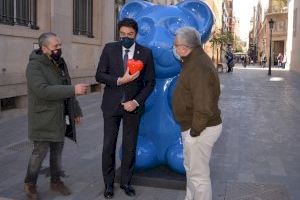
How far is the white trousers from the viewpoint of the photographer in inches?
155

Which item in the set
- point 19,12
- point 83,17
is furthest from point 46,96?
point 83,17

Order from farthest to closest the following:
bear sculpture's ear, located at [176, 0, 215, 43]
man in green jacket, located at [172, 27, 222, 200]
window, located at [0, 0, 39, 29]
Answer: window, located at [0, 0, 39, 29]
bear sculpture's ear, located at [176, 0, 215, 43]
man in green jacket, located at [172, 27, 222, 200]

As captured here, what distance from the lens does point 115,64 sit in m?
4.70

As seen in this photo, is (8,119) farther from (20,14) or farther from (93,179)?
(93,179)

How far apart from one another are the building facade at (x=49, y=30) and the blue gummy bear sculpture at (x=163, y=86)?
18.7 feet

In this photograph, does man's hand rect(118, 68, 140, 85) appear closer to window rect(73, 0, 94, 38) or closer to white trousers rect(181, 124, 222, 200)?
white trousers rect(181, 124, 222, 200)

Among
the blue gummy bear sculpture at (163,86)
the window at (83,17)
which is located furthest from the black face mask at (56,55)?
the window at (83,17)

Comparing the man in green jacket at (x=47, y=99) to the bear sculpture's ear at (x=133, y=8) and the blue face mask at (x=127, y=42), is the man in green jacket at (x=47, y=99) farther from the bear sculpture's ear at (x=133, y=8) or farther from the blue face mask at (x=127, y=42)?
the bear sculpture's ear at (x=133, y=8)

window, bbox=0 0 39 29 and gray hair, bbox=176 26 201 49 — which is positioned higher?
window, bbox=0 0 39 29

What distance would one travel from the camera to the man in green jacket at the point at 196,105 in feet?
12.3

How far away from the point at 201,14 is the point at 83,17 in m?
11.2

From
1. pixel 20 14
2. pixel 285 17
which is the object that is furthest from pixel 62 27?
pixel 285 17

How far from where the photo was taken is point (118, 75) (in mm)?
4695

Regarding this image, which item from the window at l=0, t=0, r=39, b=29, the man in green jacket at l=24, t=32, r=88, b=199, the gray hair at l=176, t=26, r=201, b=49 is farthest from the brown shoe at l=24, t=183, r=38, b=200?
the window at l=0, t=0, r=39, b=29
